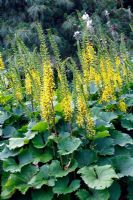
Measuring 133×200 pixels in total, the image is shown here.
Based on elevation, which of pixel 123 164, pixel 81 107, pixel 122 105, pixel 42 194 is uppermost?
pixel 81 107

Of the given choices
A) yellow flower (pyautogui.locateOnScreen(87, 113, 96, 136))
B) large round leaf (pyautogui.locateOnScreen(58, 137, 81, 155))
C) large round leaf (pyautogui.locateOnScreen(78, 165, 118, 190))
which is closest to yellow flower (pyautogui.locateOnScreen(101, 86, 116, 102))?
yellow flower (pyautogui.locateOnScreen(87, 113, 96, 136))

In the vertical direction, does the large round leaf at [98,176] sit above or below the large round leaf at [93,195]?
above

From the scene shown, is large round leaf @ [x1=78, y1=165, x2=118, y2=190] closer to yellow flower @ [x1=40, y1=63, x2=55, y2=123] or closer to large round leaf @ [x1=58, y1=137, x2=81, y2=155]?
large round leaf @ [x1=58, y1=137, x2=81, y2=155]

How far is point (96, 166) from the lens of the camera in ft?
11.2

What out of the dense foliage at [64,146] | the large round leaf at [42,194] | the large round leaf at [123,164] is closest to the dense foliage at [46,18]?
the dense foliage at [64,146]

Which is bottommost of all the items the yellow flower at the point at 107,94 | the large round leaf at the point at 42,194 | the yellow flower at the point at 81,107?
the large round leaf at the point at 42,194

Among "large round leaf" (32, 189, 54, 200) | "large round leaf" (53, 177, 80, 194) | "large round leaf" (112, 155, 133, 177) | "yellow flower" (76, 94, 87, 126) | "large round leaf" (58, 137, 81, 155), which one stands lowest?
"large round leaf" (32, 189, 54, 200)

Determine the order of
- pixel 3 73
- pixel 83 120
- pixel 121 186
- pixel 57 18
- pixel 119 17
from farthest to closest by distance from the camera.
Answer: pixel 119 17
pixel 57 18
pixel 3 73
pixel 121 186
pixel 83 120

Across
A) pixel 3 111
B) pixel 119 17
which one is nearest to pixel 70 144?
pixel 3 111

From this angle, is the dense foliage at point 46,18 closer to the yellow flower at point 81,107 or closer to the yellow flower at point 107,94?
the yellow flower at point 107,94

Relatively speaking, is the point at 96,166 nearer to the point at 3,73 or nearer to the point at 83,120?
the point at 83,120

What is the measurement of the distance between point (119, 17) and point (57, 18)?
5.69 ft

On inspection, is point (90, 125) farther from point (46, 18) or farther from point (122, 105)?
point (46, 18)

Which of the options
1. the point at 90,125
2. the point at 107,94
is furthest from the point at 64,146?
the point at 107,94
